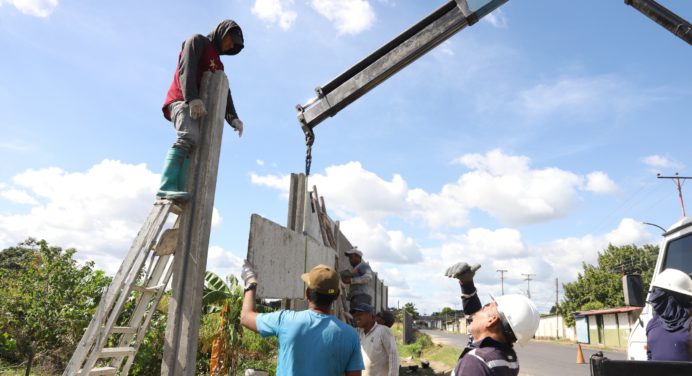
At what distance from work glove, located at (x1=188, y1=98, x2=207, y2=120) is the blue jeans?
0.17 ft

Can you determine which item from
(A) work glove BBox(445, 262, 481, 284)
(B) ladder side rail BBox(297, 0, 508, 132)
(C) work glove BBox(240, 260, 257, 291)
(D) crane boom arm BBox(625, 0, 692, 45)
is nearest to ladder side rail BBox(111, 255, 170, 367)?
(C) work glove BBox(240, 260, 257, 291)

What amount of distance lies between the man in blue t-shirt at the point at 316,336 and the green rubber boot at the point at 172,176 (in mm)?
1044

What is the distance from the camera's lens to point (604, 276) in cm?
4462

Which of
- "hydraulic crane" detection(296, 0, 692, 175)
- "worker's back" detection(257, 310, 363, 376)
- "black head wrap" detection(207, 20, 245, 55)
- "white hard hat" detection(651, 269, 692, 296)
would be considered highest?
"hydraulic crane" detection(296, 0, 692, 175)

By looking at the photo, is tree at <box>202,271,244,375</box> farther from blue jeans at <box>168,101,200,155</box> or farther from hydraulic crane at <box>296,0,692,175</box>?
hydraulic crane at <box>296,0,692,175</box>

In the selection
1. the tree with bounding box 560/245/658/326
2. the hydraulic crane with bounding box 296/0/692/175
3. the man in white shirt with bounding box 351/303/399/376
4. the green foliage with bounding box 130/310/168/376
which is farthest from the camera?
the tree with bounding box 560/245/658/326

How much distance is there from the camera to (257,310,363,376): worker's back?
8.79 ft

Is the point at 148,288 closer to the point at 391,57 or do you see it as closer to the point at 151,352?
the point at 391,57

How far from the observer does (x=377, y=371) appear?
15.9 ft

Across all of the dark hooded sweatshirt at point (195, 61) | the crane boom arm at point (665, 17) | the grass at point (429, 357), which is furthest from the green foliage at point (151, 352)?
the crane boom arm at point (665, 17)

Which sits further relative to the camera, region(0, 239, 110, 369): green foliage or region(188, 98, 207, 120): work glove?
region(0, 239, 110, 369): green foliage

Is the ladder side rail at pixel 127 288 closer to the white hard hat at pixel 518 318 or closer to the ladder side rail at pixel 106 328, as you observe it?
the ladder side rail at pixel 106 328

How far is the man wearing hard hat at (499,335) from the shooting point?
7.77ft

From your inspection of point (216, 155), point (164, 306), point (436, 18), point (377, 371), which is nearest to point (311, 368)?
point (216, 155)
